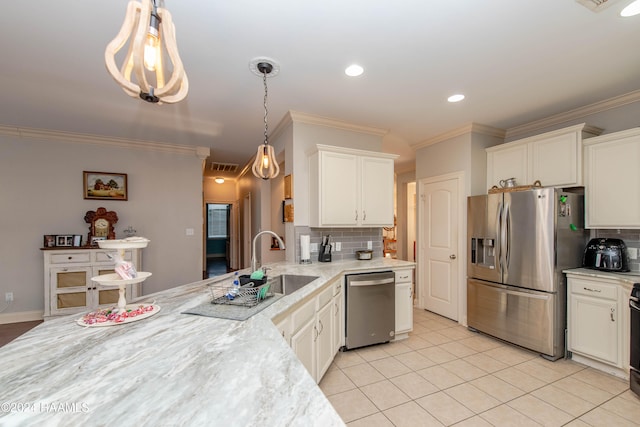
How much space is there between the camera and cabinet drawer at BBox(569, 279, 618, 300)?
2604mm

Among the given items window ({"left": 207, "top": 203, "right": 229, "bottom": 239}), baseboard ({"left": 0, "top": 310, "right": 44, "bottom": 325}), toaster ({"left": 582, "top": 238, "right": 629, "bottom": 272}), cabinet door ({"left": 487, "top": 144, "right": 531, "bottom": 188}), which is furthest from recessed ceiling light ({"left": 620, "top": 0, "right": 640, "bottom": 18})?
window ({"left": 207, "top": 203, "right": 229, "bottom": 239})

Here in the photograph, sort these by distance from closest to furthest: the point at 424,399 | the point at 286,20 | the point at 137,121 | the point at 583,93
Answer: the point at 286,20 → the point at 424,399 → the point at 583,93 → the point at 137,121

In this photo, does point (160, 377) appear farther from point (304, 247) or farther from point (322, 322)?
point (304, 247)

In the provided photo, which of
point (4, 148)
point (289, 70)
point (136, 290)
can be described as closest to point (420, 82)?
point (289, 70)

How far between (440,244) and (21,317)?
6.03 m

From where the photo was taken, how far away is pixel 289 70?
2.46 metres

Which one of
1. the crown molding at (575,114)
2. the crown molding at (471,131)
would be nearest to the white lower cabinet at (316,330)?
the crown molding at (471,131)

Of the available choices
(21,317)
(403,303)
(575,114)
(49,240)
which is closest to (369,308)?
(403,303)

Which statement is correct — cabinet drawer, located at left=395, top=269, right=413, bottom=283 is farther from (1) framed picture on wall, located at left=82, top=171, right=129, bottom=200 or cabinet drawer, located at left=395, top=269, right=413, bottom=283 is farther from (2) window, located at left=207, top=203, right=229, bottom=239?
(2) window, located at left=207, top=203, right=229, bottom=239

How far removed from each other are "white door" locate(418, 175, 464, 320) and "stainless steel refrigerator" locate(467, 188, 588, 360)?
0.46 metres

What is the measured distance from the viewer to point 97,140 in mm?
4320

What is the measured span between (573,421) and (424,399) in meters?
0.98

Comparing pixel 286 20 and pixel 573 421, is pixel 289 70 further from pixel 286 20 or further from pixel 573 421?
pixel 573 421

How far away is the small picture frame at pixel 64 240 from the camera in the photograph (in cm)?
397
